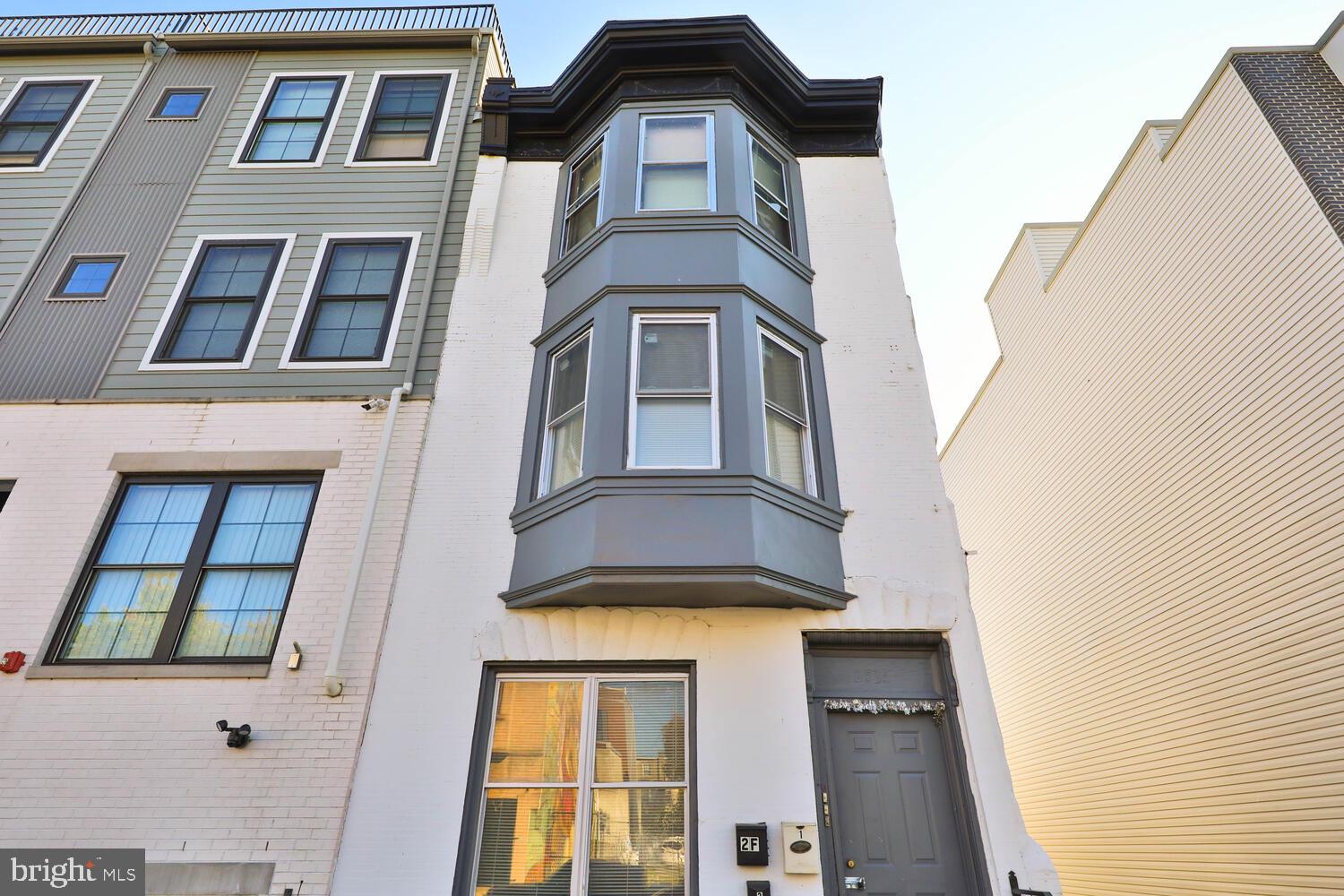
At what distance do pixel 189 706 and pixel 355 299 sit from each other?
4486 mm

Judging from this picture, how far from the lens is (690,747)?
226 inches

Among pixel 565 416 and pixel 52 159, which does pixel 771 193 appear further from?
pixel 52 159

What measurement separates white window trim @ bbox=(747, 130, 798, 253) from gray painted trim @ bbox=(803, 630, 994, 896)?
4.19m

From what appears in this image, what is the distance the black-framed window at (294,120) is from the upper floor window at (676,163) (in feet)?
14.9

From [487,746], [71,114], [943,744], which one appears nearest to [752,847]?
[943,744]

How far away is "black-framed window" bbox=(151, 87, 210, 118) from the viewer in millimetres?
10062

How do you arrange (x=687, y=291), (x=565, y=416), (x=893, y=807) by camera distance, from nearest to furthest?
(x=893, y=807)
(x=565, y=416)
(x=687, y=291)

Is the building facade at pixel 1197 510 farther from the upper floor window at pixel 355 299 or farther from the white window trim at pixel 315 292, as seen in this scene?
the upper floor window at pixel 355 299

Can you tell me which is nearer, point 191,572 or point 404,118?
point 191,572

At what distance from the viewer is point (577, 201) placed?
874 cm

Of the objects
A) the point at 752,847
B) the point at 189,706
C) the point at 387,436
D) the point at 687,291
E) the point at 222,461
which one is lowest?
the point at 752,847

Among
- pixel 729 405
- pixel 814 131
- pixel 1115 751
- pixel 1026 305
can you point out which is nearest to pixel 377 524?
pixel 729 405

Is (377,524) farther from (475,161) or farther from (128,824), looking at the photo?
(475,161)

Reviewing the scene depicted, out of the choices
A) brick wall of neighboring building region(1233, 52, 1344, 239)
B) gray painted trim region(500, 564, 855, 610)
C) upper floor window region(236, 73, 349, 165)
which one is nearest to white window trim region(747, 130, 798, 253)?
gray painted trim region(500, 564, 855, 610)
